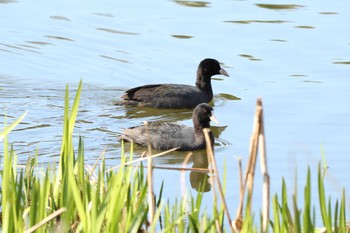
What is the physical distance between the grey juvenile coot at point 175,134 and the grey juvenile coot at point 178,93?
1.26 meters

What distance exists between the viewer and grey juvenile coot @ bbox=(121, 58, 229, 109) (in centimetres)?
1283

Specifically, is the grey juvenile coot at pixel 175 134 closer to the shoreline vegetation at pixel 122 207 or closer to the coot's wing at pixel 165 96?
the coot's wing at pixel 165 96

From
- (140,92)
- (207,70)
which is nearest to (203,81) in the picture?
(207,70)

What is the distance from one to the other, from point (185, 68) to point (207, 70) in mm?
943

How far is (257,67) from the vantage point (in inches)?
549

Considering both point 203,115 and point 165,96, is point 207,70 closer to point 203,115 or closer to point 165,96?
point 165,96

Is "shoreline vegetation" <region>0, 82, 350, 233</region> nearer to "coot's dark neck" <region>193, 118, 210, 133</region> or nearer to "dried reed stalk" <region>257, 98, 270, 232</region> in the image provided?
"dried reed stalk" <region>257, 98, 270, 232</region>

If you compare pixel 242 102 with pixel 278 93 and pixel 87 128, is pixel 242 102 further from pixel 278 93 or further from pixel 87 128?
pixel 87 128

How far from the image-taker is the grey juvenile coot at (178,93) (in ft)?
42.1

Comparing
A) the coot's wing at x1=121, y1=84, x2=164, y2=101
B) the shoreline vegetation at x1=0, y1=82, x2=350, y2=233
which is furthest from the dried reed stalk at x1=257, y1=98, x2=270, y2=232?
the coot's wing at x1=121, y1=84, x2=164, y2=101

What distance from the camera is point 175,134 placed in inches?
449

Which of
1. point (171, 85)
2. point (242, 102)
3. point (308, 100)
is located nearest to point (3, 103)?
point (171, 85)

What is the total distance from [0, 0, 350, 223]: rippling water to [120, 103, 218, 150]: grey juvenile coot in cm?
22

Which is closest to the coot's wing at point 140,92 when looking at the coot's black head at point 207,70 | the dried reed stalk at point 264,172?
the coot's black head at point 207,70
